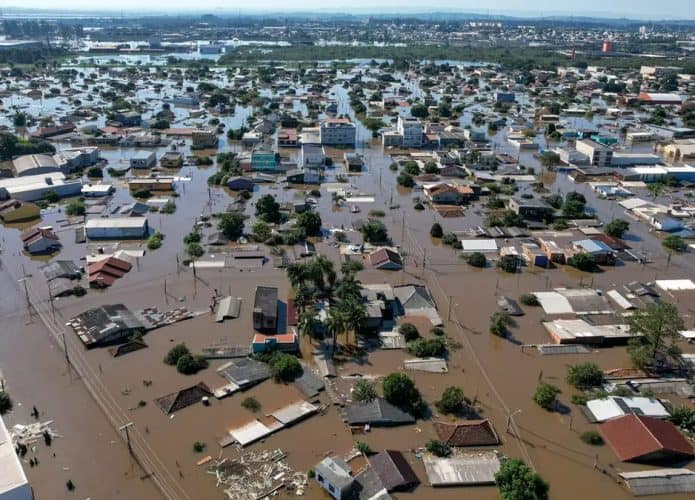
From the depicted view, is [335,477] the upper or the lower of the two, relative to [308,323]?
lower

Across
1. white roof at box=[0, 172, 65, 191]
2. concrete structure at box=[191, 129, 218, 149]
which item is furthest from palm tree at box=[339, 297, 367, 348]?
concrete structure at box=[191, 129, 218, 149]

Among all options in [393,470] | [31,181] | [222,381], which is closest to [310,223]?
[222,381]

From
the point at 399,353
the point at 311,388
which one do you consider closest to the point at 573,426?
the point at 399,353

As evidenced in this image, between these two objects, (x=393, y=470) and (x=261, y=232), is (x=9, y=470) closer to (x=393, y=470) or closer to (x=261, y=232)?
(x=393, y=470)

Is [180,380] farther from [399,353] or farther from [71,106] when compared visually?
[71,106]

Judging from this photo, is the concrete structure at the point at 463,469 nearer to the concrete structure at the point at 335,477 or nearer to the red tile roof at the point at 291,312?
the concrete structure at the point at 335,477
